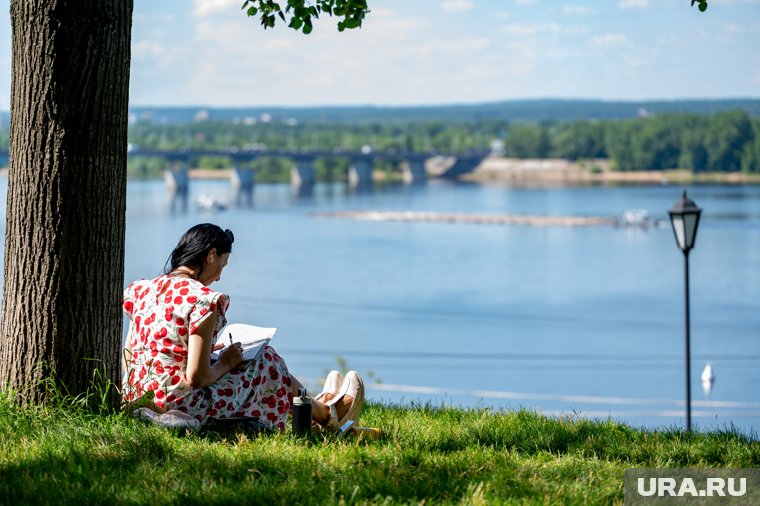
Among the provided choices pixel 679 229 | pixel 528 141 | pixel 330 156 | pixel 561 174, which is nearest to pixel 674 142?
pixel 561 174

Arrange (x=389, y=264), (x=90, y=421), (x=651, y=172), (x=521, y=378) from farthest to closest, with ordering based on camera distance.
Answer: (x=651, y=172) → (x=389, y=264) → (x=521, y=378) → (x=90, y=421)

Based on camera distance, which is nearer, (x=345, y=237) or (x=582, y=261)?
(x=582, y=261)

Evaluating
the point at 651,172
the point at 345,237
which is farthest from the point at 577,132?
the point at 345,237

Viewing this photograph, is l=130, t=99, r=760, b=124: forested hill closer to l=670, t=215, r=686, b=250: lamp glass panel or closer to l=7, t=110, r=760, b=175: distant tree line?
l=7, t=110, r=760, b=175: distant tree line

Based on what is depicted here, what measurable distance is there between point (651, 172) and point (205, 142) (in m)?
38.8

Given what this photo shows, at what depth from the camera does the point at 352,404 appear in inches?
138

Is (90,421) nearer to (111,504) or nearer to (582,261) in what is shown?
(111,504)

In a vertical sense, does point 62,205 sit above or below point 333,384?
above

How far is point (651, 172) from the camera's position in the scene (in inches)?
3782

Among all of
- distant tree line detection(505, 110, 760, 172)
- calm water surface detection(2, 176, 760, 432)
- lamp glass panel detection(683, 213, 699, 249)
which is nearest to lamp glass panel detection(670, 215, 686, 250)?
lamp glass panel detection(683, 213, 699, 249)

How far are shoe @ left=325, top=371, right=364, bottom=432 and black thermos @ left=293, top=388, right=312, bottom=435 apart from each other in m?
0.18

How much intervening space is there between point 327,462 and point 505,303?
1395 inches

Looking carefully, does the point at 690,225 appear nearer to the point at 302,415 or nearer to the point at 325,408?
the point at 325,408

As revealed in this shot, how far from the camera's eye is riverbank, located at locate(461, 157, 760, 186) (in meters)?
95.8
